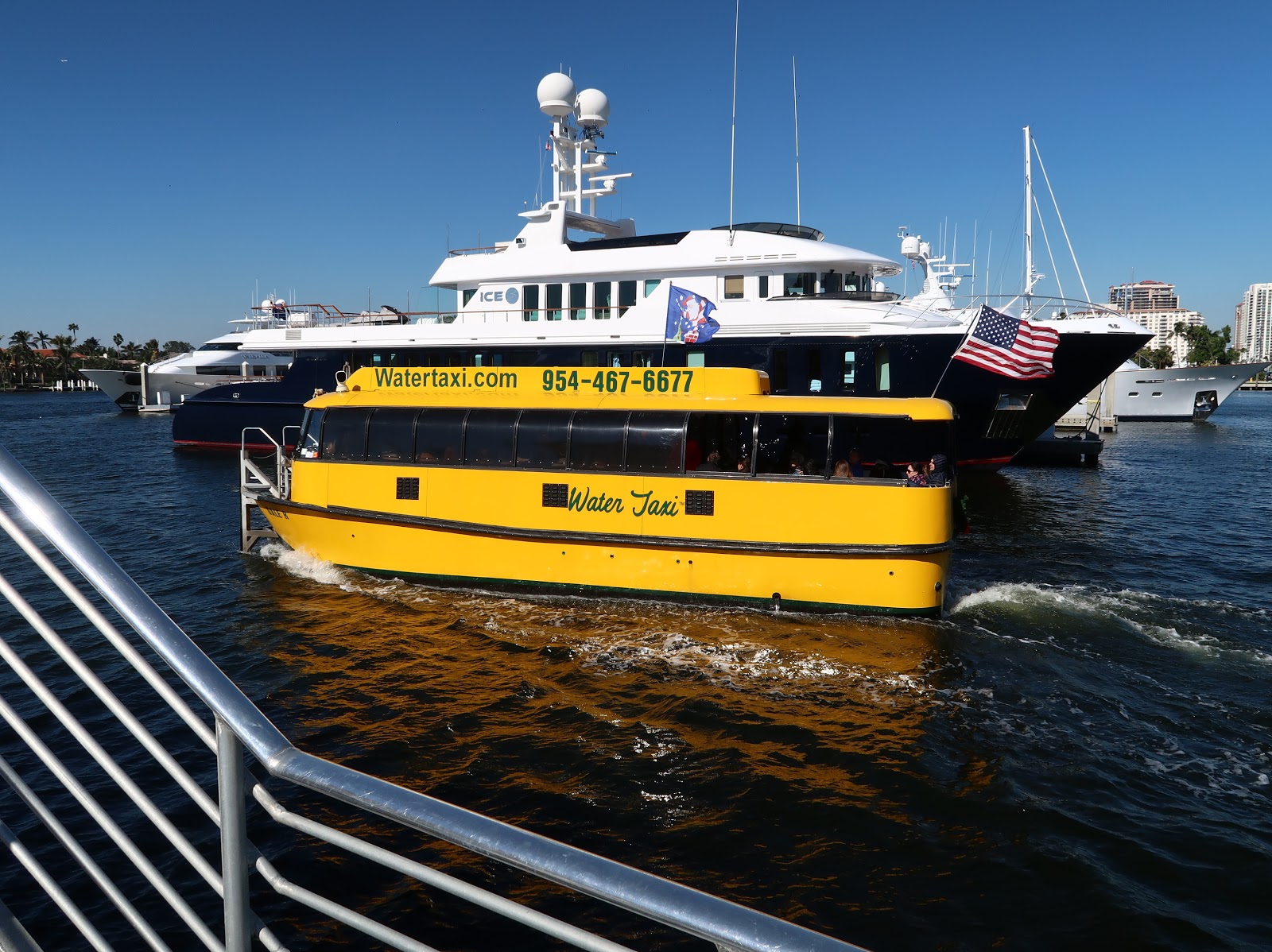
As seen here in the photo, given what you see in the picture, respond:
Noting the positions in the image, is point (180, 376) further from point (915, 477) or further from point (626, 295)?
point (915, 477)

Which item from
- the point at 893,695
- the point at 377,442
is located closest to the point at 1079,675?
the point at 893,695

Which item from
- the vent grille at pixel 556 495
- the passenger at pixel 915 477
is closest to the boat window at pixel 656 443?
the vent grille at pixel 556 495

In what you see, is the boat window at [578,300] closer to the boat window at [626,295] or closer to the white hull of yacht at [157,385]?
the boat window at [626,295]

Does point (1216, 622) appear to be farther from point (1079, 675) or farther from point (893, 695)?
point (893, 695)

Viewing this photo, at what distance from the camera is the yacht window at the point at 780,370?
952 inches

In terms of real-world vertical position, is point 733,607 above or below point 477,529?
below

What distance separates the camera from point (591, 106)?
30.3 m

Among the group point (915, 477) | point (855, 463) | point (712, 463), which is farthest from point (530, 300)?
point (915, 477)

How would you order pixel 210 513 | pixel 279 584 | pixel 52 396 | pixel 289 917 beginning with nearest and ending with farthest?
pixel 289 917, pixel 279 584, pixel 210 513, pixel 52 396

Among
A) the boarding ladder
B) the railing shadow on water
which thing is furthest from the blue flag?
the railing shadow on water

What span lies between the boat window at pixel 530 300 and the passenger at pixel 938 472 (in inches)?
694

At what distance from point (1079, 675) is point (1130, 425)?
50365 mm

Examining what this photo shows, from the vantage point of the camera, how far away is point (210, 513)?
22406 millimetres

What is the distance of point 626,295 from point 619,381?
504 inches
